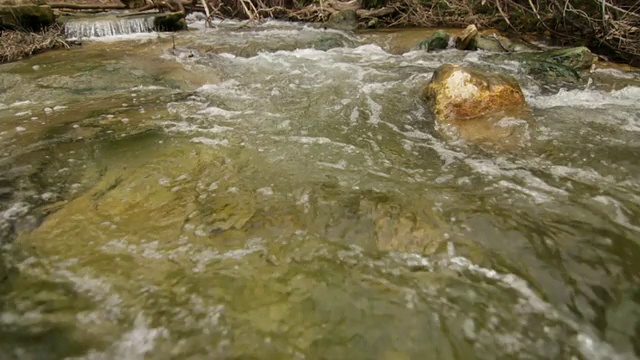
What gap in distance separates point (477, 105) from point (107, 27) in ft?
28.2

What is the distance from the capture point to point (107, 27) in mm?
9172

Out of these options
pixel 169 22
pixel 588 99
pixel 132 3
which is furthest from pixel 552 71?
pixel 132 3

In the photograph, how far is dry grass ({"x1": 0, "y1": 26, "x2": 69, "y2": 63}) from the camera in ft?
22.6

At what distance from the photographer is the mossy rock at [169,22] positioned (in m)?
9.54

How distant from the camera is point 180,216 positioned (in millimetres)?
2785

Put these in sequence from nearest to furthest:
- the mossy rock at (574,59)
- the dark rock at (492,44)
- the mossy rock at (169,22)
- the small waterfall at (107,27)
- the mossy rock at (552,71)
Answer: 1. the mossy rock at (552,71)
2. the mossy rock at (574,59)
3. the dark rock at (492,44)
4. the small waterfall at (107,27)
5. the mossy rock at (169,22)

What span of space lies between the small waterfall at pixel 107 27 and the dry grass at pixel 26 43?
91cm

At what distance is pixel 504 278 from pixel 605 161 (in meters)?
2.02

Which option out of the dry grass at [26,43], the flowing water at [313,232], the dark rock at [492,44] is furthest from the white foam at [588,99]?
the dry grass at [26,43]

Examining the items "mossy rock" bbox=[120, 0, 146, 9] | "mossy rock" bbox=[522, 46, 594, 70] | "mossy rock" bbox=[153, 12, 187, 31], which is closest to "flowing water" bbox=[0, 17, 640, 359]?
"mossy rock" bbox=[522, 46, 594, 70]

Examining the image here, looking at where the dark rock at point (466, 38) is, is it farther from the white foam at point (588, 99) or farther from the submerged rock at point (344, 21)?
the submerged rock at point (344, 21)

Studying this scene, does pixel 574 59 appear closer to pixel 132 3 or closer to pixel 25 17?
pixel 25 17

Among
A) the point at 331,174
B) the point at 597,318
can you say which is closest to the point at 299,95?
the point at 331,174

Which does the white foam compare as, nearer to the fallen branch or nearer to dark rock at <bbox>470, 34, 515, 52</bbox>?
dark rock at <bbox>470, 34, 515, 52</bbox>
